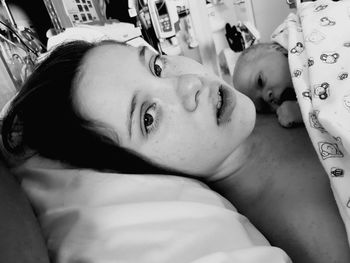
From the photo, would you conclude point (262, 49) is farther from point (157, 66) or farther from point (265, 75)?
point (157, 66)

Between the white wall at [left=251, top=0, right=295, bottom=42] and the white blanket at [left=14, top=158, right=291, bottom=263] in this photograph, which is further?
the white wall at [left=251, top=0, right=295, bottom=42]

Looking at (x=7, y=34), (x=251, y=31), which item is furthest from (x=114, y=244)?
(x=251, y=31)

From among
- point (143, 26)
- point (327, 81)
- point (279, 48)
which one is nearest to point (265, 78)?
point (279, 48)

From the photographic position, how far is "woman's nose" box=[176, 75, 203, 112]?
73 cm

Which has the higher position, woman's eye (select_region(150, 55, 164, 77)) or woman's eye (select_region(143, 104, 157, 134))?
woman's eye (select_region(150, 55, 164, 77))

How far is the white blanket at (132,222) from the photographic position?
0.52m

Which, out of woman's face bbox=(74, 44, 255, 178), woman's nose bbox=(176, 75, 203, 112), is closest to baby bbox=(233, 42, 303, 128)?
woman's face bbox=(74, 44, 255, 178)

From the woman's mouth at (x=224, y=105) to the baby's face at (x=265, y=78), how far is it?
1.01 feet

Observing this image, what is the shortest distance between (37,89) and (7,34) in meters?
0.71

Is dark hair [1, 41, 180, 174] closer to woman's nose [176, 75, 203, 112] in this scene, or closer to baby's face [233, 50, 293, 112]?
woman's nose [176, 75, 203, 112]

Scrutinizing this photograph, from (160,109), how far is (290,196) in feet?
1.26

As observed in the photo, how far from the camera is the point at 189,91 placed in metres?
0.74

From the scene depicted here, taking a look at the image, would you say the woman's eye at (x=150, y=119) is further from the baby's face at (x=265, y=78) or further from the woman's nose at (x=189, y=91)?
the baby's face at (x=265, y=78)

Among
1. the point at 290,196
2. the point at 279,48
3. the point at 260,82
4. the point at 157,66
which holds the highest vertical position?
the point at 157,66
